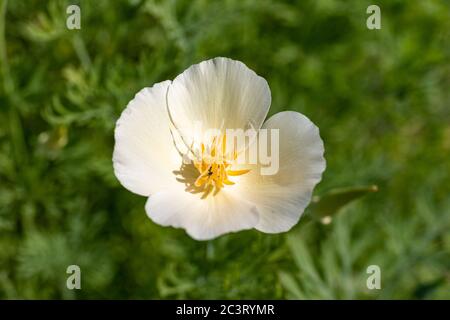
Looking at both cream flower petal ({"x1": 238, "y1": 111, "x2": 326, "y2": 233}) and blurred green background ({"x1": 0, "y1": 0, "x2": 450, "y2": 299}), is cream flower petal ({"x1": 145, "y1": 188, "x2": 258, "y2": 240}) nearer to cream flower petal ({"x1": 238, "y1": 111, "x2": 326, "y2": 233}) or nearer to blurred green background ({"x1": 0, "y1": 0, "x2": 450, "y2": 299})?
cream flower petal ({"x1": 238, "y1": 111, "x2": 326, "y2": 233})

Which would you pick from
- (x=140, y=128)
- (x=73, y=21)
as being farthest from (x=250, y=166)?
(x=73, y=21)

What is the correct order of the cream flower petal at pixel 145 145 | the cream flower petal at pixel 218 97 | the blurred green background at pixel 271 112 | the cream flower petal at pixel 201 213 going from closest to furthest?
the cream flower petal at pixel 201 213 → the cream flower petal at pixel 145 145 → the cream flower petal at pixel 218 97 → the blurred green background at pixel 271 112

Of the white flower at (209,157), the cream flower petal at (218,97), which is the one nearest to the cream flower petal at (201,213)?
the white flower at (209,157)

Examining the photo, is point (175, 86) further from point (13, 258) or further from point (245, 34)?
point (13, 258)

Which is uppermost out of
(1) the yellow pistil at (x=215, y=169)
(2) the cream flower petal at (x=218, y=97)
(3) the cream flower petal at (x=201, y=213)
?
(2) the cream flower petal at (x=218, y=97)

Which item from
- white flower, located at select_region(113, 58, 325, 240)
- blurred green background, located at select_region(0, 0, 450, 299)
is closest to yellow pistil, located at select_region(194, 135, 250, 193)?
white flower, located at select_region(113, 58, 325, 240)

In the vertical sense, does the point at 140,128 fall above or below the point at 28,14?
below

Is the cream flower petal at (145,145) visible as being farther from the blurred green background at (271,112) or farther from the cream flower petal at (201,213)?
the blurred green background at (271,112)
